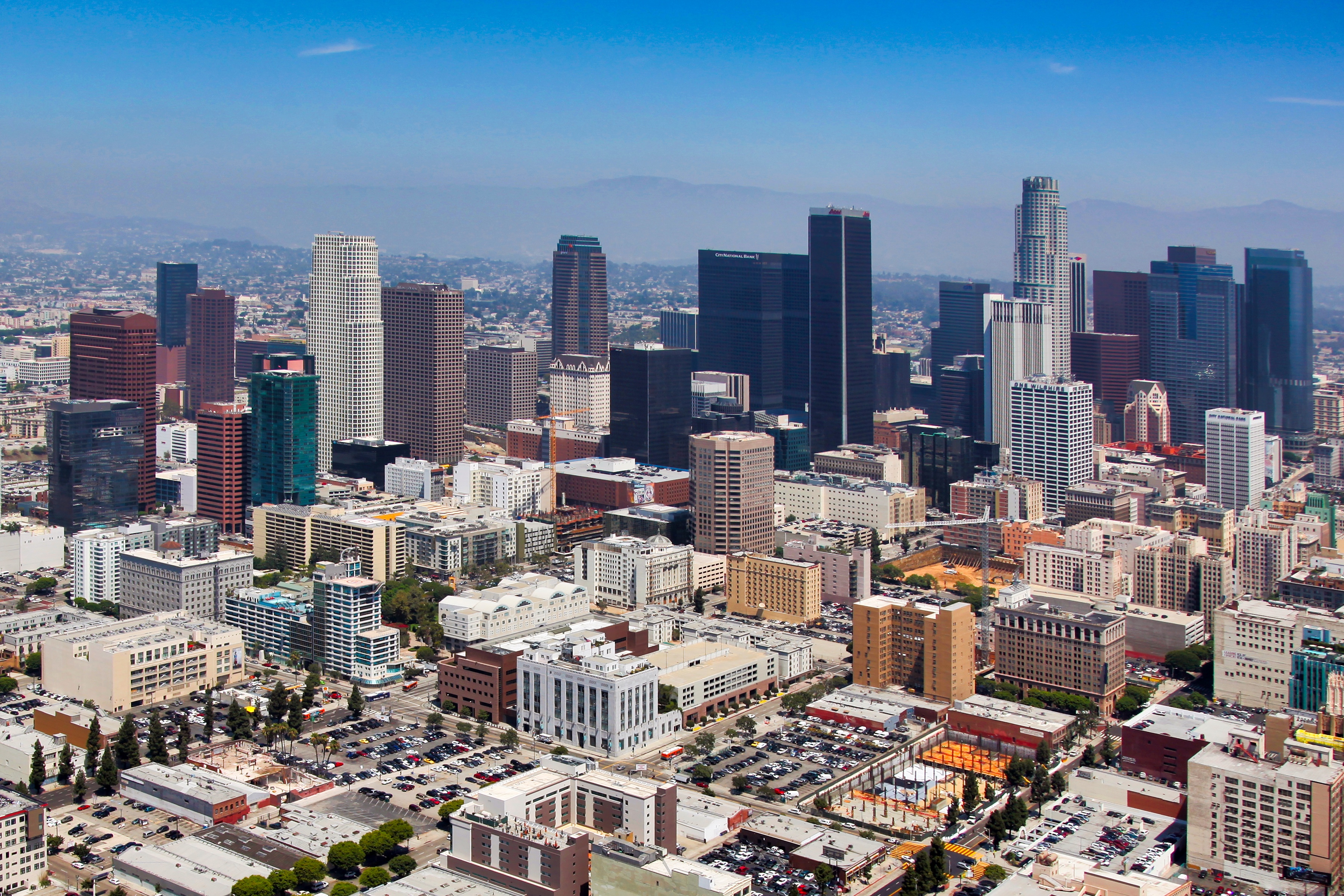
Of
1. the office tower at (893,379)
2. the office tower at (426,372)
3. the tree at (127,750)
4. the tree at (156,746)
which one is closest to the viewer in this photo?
the tree at (127,750)

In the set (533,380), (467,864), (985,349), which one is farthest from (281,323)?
(467,864)

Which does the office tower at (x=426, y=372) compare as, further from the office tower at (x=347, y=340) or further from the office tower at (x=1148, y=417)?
the office tower at (x=1148, y=417)

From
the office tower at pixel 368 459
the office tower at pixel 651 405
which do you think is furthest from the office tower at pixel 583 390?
the office tower at pixel 368 459

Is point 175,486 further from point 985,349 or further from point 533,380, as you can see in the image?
point 985,349

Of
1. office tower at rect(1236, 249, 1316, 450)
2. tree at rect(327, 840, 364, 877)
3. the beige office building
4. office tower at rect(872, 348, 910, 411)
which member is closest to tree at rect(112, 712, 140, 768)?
tree at rect(327, 840, 364, 877)

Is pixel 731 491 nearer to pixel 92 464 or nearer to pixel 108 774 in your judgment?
pixel 92 464

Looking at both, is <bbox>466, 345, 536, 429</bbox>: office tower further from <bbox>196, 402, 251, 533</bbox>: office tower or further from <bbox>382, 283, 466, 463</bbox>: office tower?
<bbox>196, 402, 251, 533</bbox>: office tower
